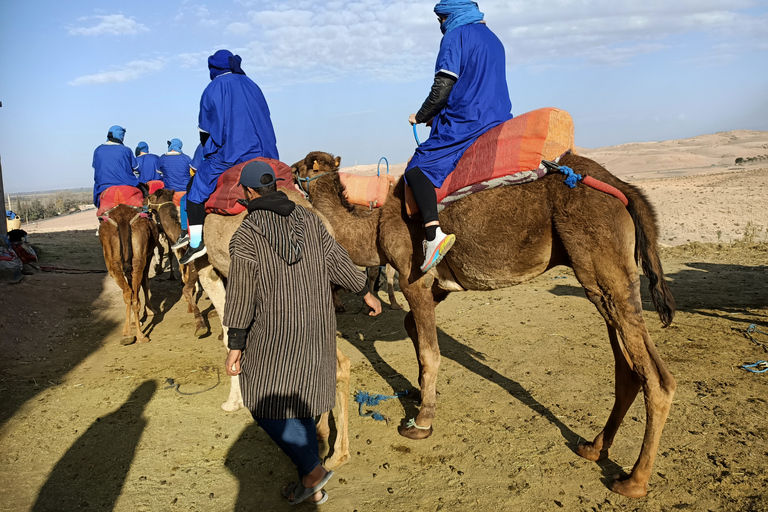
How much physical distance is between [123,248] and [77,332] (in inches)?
64.4

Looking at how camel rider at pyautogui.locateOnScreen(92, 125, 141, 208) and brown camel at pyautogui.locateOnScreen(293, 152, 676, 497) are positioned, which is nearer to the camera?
brown camel at pyautogui.locateOnScreen(293, 152, 676, 497)

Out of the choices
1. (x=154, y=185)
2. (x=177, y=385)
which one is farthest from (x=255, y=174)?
(x=154, y=185)

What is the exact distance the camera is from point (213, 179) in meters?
5.06

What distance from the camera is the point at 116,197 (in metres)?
7.94

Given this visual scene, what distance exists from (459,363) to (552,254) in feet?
8.32

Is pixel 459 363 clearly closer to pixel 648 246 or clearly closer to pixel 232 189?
pixel 648 246

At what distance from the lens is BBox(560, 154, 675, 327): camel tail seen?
142 inches

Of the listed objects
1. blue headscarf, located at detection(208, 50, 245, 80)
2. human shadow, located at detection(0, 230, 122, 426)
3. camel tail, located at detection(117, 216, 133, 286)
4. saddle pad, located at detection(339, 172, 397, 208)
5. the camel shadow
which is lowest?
the camel shadow

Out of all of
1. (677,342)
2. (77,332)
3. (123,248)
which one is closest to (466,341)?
(677,342)

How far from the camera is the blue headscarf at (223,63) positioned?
495 centimetres

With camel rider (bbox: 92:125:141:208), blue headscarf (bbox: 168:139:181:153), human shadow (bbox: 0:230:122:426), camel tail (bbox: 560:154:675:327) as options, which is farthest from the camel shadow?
blue headscarf (bbox: 168:139:181:153)

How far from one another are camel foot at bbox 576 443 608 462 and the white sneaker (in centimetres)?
184

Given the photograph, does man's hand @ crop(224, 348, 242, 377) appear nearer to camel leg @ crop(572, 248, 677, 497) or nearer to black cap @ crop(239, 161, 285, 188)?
black cap @ crop(239, 161, 285, 188)

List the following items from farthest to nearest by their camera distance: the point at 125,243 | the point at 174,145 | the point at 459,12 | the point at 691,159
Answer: the point at 691,159, the point at 174,145, the point at 125,243, the point at 459,12
